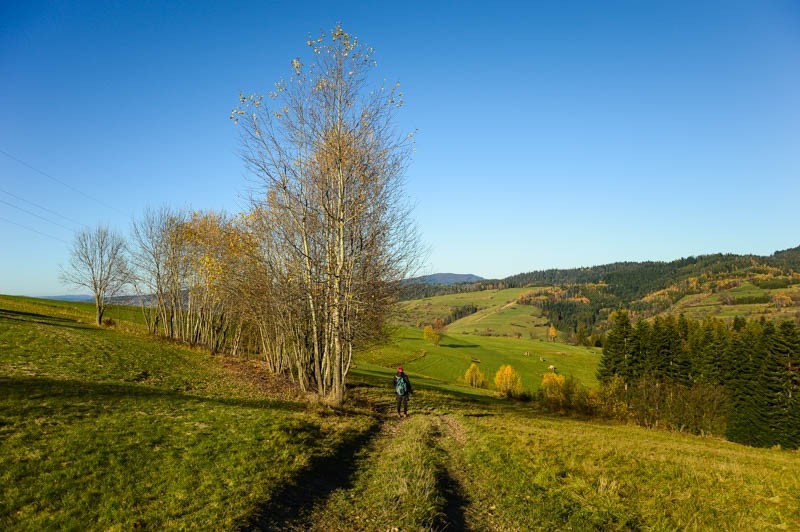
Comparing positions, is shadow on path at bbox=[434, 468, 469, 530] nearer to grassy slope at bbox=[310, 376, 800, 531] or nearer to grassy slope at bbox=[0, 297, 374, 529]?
grassy slope at bbox=[310, 376, 800, 531]

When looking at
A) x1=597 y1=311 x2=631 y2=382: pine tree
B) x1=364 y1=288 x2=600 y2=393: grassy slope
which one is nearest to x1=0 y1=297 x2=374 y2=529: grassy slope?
x1=364 y1=288 x2=600 y2=393: grassy slope

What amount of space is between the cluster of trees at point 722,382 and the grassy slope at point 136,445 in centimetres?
4910

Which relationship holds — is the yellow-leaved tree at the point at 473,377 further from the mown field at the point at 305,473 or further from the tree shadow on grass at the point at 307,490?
the tree shadow on grass at the point at 307,490

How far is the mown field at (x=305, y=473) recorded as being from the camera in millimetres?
6652

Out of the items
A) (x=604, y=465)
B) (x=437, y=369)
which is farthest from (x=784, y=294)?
(x=604, y=465)

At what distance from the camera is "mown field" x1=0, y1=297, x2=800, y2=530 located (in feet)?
21.8

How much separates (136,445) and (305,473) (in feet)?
12.9

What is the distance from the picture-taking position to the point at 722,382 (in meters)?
52.3

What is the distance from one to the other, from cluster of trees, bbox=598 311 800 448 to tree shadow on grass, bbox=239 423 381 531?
48.7 metres

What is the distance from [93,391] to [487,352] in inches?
4201

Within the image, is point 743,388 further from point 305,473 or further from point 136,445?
point 136,445

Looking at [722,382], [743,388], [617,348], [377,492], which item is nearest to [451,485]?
[377,492]

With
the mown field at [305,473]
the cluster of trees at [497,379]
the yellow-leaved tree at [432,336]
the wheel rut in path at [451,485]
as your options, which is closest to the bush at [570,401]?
the mown field at [305,473]

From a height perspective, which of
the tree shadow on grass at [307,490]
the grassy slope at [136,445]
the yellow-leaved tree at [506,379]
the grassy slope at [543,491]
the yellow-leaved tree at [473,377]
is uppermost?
the grassy slope at [136,445]
